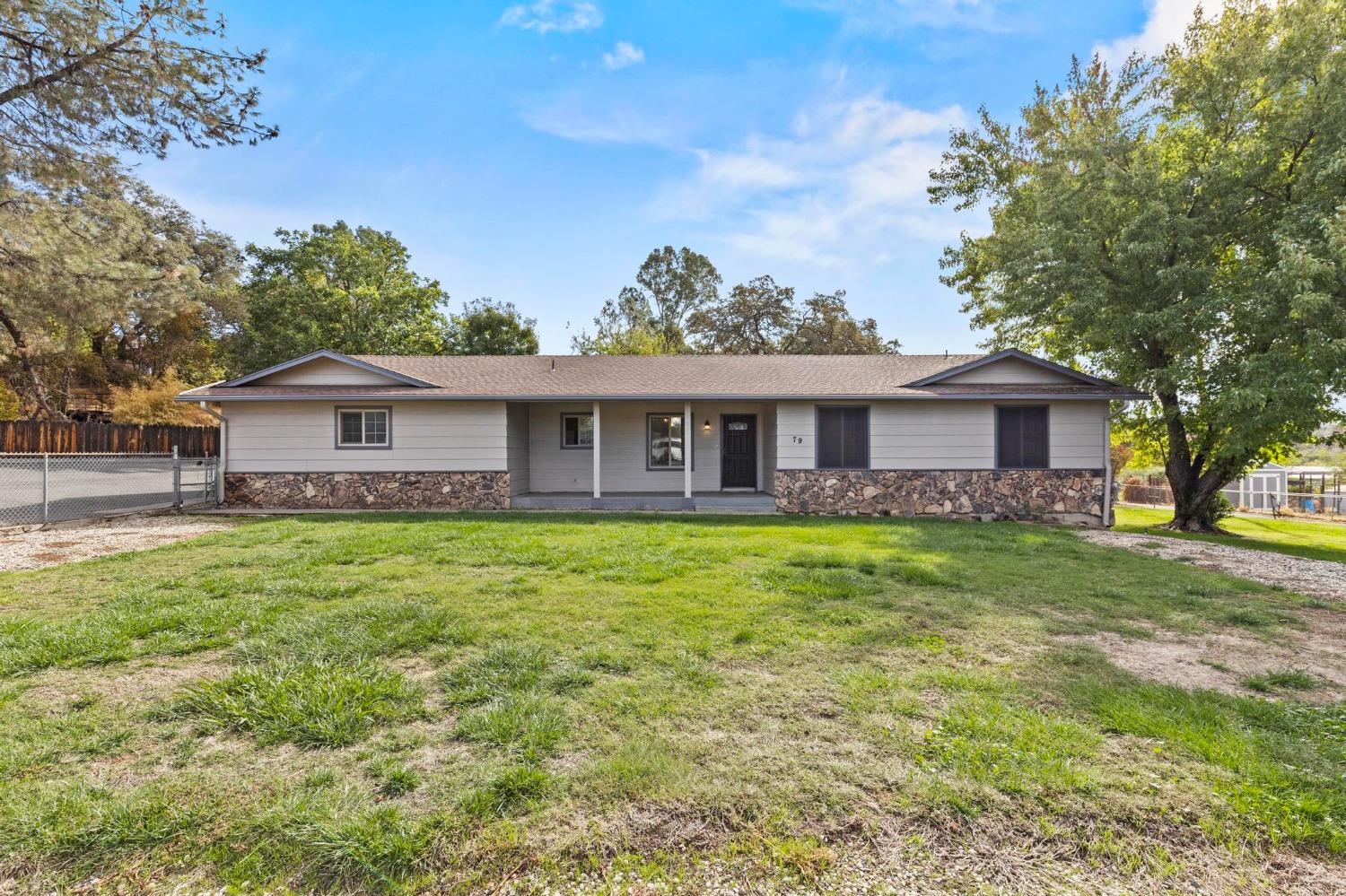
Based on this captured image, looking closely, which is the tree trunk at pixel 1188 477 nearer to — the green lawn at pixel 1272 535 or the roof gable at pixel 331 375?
the green lawn at pixel 1272 535

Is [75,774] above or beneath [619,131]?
beneath

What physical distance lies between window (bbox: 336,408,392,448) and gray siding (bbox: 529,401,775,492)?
304cm

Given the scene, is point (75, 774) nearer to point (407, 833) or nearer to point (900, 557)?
point (407, 833)

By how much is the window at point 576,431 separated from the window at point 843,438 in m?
5.23

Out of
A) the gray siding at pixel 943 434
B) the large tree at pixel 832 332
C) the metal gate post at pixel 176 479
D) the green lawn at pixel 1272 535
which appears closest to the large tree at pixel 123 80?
the metal gate post at pixel 176 479

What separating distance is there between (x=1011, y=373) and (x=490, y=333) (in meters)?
22.1

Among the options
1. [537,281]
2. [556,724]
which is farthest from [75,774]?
[537,281]

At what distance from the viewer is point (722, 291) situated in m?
35.1

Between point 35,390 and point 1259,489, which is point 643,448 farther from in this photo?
point 35,390

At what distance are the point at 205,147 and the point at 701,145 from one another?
1105cm

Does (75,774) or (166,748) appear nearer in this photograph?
(75,774)

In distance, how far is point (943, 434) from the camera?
37.3 ft

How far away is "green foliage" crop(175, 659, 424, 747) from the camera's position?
2.70 m

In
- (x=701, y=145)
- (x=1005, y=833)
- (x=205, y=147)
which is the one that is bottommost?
(x=1005, y=833)
